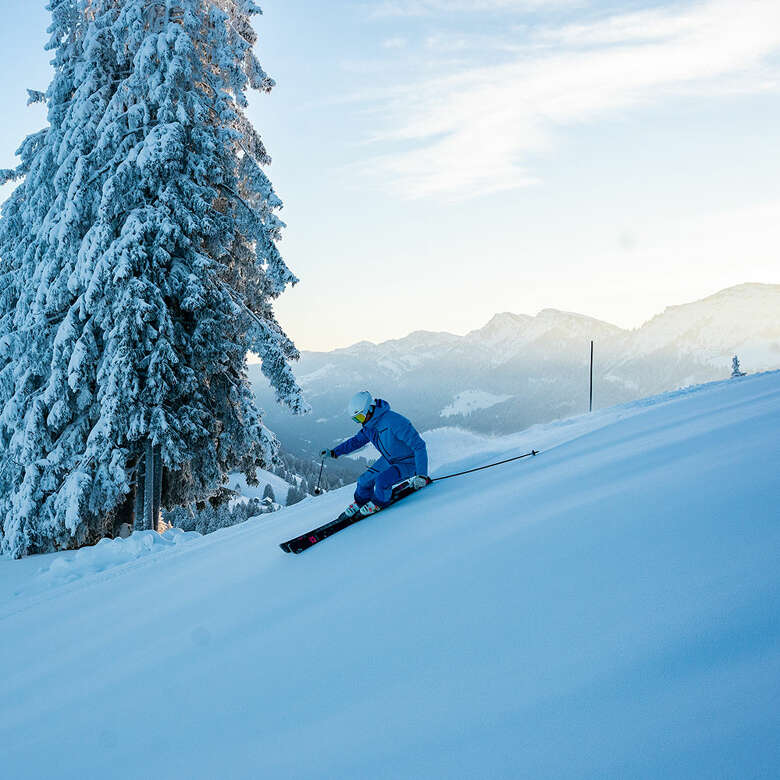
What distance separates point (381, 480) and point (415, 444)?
58 cm

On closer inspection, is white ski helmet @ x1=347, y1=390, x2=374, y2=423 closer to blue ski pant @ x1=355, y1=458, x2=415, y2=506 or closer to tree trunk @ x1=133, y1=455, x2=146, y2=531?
blue ski pant @ x1=355, y1=458, x2=415, y2=506

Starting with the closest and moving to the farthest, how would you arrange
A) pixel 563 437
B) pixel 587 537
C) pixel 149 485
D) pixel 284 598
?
pixel 587 537 → pixel 284 598 → pixel 563 437 → pixel 149 485

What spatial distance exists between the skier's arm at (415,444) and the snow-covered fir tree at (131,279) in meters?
6.52

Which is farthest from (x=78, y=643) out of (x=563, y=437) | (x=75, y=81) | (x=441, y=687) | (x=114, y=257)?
(x=75, y=81)

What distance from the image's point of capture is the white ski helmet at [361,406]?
5.99 m

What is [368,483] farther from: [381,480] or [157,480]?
[157,480]

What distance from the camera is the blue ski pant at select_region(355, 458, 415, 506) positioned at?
5750 millimetres

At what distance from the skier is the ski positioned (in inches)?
4.5

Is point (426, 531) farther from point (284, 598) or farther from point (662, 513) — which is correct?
point (662, 513)

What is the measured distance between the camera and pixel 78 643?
13.4 feet

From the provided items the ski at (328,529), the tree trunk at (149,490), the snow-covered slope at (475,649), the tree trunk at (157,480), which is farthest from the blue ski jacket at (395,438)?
the tree trunk at (157,480)

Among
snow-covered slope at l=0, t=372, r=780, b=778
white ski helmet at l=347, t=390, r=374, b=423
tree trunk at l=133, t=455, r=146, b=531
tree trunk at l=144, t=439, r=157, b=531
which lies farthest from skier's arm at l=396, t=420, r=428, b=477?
tree trunk at l=133, t=455, r=146, b=531

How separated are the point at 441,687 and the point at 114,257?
1075 cm

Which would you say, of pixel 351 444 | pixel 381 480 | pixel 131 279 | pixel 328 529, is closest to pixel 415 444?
pixel 381 480
